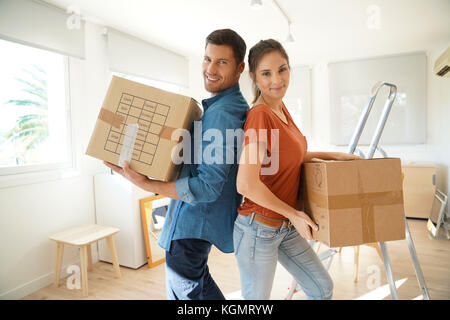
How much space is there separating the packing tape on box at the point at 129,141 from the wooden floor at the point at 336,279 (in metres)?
1.57

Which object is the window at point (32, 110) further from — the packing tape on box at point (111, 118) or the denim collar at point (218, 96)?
the denim collar at point (218, 96)

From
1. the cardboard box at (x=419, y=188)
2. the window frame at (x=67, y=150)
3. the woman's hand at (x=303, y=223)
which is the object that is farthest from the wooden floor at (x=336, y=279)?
the woman's hand at (x=303, y=223)

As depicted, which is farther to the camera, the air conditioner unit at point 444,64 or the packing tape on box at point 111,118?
the air conditioner unit at point 444,64

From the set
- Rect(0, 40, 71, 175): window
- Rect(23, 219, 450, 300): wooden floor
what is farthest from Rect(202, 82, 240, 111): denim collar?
Rect(0, 40, 71, 175): window

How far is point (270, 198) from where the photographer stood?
1.01m

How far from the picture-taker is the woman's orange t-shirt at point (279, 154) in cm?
101

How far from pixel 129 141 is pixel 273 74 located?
0.59 metres

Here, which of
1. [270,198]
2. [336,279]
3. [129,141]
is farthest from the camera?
[336,279]

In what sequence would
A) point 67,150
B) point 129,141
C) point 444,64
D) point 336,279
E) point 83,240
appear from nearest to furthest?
point 129,141, point 83,240, point 336,279, point 67,150, point 444,64

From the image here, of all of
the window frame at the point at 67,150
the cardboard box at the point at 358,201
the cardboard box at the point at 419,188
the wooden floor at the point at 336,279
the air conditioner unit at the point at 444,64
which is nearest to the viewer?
the cardboard box at the point at 358,201

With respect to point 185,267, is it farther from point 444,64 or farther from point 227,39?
point 444,64

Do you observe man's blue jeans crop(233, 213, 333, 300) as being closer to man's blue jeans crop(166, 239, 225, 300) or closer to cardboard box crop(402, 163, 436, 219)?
man's blue jeans crop(166, 239, 225, 300)

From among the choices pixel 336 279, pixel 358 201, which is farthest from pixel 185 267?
pixel 336 279

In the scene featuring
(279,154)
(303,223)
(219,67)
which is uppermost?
(219,67)
